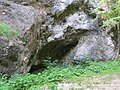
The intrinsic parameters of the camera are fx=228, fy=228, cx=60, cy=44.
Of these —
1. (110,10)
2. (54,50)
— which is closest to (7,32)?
(54,50)

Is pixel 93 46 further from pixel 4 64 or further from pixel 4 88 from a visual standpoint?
pixel 4 88

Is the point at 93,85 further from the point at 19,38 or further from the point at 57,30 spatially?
the point at 57,30

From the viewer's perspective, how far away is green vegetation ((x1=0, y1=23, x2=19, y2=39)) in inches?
350

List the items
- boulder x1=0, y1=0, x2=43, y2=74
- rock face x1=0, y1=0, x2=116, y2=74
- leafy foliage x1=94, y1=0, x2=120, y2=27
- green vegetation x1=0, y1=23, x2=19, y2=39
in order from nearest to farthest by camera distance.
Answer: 1. boulder x1=0, y1=0, x2=43, y2=74
2. green vegetation x1=0, y1=23, x2=19, y2=39
3. rock face x1=0, y1=0, x2=116, y2=74
4. leafy foliage x1=94, y1=0, x2=120, y2=27

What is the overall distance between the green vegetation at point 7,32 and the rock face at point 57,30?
396 millimetres

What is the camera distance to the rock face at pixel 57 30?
33.8ft

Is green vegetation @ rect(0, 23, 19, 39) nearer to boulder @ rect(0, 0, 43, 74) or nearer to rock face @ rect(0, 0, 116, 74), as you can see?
boulder @ rect(0, 0, 43, 74)

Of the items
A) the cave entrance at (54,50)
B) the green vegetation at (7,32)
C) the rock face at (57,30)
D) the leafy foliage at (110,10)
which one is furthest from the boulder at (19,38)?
the leafy foliage at (110,10)

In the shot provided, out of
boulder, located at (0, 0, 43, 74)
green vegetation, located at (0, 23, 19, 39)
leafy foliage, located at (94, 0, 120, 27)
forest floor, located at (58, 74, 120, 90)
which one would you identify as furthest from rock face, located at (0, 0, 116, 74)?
forest floor, located at (58, 74, 120, 90)

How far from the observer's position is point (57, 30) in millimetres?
13391

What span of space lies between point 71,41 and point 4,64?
629 cm

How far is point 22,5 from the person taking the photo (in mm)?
11562

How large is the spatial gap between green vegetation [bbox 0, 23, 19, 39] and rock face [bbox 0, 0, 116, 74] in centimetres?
40

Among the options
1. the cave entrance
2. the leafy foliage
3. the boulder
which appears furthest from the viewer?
the cave entrance
